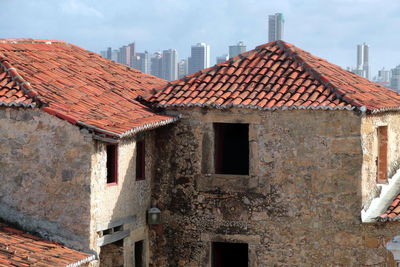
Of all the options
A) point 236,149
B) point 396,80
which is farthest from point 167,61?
point 236,149

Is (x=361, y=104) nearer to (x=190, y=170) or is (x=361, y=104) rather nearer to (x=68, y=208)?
(x=190, y=170)

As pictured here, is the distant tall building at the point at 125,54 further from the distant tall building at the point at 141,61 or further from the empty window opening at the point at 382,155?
the empty window opening at the point at 382,155

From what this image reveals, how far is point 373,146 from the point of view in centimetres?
1767

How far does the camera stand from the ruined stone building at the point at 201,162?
15281mm

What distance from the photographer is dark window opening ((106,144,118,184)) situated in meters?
16.2

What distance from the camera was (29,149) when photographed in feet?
50.4

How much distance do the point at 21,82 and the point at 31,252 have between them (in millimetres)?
3344

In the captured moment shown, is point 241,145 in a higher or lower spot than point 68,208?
higher

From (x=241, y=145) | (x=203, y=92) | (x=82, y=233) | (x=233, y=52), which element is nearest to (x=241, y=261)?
(x=241, y=145)

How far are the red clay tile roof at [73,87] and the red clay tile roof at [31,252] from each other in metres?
2.24

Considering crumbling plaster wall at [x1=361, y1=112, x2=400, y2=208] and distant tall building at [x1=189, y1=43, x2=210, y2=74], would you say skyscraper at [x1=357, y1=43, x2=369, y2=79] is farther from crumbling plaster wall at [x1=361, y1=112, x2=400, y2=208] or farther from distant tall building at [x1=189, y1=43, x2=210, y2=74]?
crumbling plaster wall at [x1=361, y1=112, x2=400, y2=208]

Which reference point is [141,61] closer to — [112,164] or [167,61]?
[167,61]

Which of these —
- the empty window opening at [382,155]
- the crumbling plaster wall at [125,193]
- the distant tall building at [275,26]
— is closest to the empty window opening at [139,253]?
the crumbling plaster wall at [125,193]

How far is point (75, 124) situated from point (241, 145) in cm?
648
